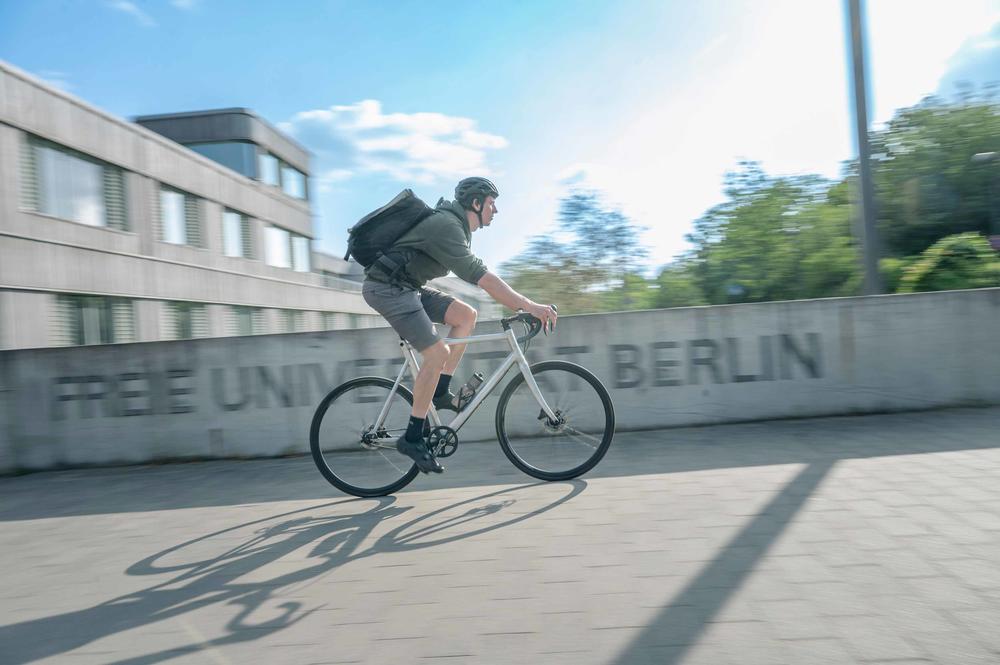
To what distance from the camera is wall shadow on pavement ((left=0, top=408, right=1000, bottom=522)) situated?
17.7 ft

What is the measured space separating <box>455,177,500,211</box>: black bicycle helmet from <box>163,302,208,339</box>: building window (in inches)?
824

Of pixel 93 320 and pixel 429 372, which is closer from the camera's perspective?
pixel 429 372

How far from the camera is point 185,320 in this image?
25828 mm

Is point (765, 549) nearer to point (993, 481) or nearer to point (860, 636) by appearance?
point (860, 636)

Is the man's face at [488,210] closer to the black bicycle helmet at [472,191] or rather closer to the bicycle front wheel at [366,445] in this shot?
the black bicycle helmet at [472,191]

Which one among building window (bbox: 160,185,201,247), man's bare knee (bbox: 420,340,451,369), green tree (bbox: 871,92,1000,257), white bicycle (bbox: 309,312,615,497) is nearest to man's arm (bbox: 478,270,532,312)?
white bicycle (bbox: 309,312,615,497)

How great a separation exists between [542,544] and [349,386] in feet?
6.46

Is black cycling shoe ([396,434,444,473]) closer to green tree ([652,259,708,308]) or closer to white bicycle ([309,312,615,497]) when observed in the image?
white bicycle ([309,312,615,497])

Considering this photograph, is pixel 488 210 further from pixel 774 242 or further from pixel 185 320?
pixel 185 320

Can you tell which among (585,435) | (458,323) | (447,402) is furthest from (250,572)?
(585,435)

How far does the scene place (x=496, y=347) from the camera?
6.73 meters

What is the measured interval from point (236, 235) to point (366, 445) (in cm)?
3032

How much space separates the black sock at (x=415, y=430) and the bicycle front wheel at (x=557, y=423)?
546 mm

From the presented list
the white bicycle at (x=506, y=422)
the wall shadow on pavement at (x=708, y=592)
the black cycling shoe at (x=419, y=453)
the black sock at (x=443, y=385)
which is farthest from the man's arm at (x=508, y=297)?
the wall shadow on pavement at (x=708, y=592)
